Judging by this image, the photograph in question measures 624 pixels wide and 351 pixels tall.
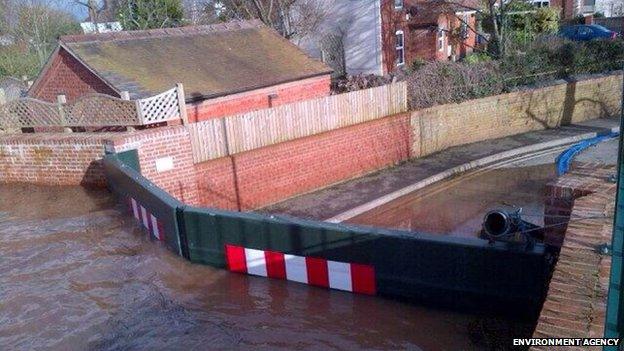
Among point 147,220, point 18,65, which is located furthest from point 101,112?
point 18,65

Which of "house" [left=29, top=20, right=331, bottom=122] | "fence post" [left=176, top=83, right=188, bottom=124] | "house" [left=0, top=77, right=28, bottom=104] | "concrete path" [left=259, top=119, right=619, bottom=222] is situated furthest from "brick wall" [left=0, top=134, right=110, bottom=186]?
"house" [left=0, top=77, right=28, bottom=104]

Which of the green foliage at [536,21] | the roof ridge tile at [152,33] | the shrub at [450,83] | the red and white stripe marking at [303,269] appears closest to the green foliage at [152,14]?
the roof ridge tile at [152,33]

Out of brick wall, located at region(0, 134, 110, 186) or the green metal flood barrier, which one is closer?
the green metal flood barrier

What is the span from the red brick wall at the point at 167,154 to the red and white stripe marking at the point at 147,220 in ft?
4.30

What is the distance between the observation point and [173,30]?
17.0 m

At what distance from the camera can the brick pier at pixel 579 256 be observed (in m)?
3.48

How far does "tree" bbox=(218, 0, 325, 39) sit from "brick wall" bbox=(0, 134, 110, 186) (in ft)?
52.0

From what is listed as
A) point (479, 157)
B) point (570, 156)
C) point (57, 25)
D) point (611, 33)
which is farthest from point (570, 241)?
point (57, 25)

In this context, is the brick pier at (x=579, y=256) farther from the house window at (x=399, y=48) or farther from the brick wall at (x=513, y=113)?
the house window at (x=399, y=48)

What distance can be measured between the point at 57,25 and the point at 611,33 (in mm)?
40635

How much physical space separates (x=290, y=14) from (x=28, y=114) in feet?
54.4

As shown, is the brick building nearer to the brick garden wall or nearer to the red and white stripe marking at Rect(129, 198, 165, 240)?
the brick garden wall

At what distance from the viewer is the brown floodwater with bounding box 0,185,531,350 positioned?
5.73 metres

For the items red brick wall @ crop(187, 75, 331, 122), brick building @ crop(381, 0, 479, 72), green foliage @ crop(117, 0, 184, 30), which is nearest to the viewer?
red brick wall @ crop(187, 75, 331, 122)
